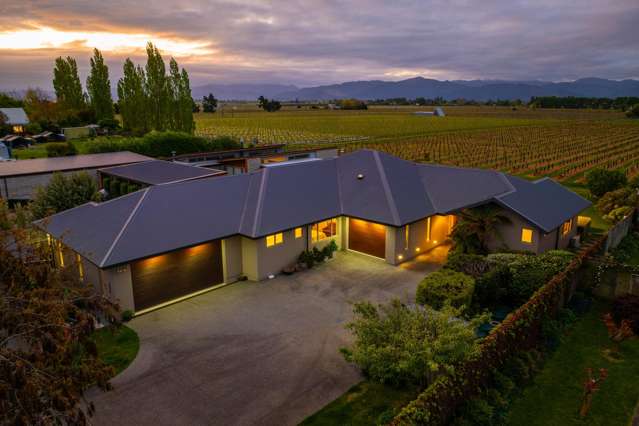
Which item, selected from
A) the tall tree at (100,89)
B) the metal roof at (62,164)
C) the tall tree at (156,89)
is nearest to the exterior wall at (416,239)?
the metal roof at (62,164)

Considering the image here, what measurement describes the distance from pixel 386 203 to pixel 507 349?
11434mm

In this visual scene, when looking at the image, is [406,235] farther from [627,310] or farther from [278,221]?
[627,310]

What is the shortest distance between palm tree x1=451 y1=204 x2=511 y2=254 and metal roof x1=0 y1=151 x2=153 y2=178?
3028 cm

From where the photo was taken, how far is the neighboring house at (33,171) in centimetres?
3356

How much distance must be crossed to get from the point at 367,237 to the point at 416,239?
2740mm

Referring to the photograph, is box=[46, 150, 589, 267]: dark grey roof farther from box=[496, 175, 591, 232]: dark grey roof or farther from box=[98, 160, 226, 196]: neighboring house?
box=[98, 160, 226, 196]: neighboring house

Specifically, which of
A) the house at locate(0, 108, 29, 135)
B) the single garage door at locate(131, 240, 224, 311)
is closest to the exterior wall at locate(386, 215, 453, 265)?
the single garage door at locate(131, 240, 224, 311)

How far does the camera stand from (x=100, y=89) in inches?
3265

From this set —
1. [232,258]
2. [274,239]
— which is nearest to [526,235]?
[274,239]

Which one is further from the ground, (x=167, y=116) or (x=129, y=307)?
(x=167, y=116)

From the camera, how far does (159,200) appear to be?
67.0 feet

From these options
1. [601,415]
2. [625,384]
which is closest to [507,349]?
[601,415]

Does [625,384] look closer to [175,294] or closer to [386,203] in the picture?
[386,203]

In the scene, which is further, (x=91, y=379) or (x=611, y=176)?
(x=611, y=176)
